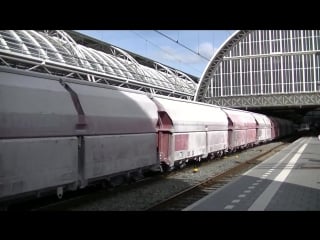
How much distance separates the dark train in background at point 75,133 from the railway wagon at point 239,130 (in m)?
11.6

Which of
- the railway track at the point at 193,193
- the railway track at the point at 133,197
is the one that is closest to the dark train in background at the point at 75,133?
the railway track at the point at 133,197

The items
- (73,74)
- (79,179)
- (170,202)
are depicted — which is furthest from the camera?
(73,74)

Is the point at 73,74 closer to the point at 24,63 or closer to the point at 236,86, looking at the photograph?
the point at 24,63

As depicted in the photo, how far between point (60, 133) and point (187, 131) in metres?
10.9

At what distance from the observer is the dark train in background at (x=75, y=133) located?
9.75m

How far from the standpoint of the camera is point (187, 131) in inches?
847

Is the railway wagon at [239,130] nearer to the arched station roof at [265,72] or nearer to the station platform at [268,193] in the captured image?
the station platform at [268,193]

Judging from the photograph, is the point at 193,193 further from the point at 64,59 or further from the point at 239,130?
the point at 64,59

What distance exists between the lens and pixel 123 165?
48.6 feet

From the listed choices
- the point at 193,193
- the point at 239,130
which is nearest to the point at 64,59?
the point at 239,130
